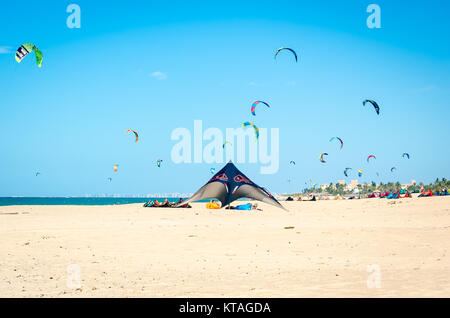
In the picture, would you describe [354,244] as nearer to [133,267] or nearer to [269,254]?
[269,254]

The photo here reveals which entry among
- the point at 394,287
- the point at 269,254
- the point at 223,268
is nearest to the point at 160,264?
the point at 223,268

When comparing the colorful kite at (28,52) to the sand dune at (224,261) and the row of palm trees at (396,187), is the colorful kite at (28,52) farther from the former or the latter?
the row of palm trees at (396,187)

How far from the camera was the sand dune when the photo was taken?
653cm

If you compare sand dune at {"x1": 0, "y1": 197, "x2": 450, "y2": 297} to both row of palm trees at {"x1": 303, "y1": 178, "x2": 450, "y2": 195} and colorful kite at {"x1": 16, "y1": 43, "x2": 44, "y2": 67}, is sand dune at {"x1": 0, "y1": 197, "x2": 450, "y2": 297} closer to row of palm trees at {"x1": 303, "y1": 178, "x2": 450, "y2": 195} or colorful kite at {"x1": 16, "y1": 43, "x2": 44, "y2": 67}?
colorful kite at {"x1": 16, "y1": 43, "x2": 44, "y2": 67}

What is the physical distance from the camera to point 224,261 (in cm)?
941

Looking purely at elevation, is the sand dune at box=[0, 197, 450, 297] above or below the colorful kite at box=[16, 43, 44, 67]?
below

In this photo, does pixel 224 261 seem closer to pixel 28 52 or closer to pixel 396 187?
pixel 28 52

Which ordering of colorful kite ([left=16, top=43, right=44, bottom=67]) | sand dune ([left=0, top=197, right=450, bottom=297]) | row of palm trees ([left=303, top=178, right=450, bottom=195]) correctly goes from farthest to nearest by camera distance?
row of palm trees ([left=303, top=178, right=450, bottom=195]), colorful kite ([left=16, top=43, right=44, bottom=67]), sand dune ([left=0, top=197, right=450, bottom=297])

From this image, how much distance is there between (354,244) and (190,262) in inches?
208

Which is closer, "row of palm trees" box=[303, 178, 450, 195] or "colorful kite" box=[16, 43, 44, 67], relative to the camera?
"colorful kite" box=[16, 43, 44, 67]

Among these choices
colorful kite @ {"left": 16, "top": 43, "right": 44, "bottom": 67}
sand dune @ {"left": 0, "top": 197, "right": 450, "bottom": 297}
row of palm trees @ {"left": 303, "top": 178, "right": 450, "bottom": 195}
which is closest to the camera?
sand dune @ {"left": 0, "top": 197, "right": 450, "bottom": 297}

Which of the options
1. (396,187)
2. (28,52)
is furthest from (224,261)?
(396,187)

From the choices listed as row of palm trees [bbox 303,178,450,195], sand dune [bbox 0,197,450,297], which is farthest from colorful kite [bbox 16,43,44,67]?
row of palm trees [bbox 303,178,450,195]
